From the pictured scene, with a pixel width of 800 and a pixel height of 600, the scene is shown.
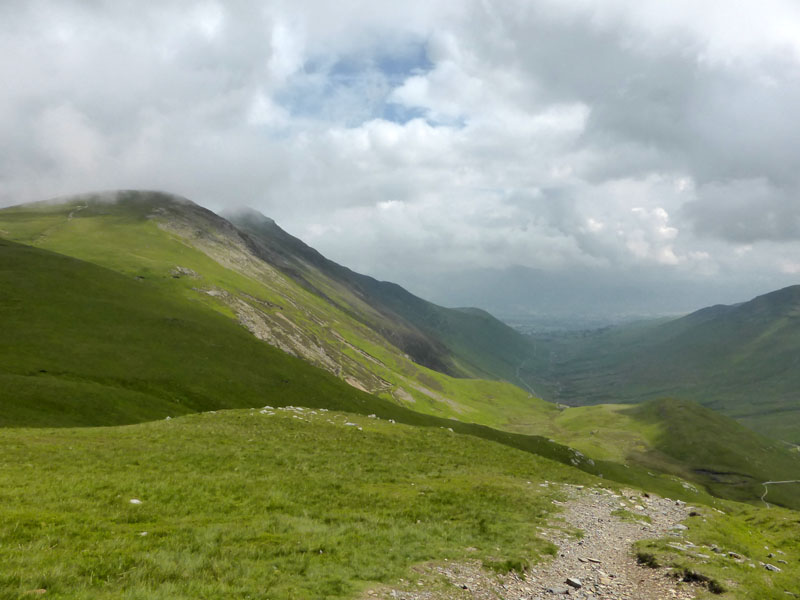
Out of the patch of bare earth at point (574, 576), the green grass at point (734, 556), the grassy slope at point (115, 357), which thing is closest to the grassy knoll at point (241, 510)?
the patch of bare earth at point (574, 576)

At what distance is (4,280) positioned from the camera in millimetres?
78438

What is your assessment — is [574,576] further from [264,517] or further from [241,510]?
[241,510]

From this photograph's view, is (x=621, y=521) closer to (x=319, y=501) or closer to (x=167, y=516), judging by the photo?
(x=319, y=501)

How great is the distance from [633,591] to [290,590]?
13192 mm

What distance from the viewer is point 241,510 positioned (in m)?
21.0

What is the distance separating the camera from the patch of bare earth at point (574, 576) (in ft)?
49.4

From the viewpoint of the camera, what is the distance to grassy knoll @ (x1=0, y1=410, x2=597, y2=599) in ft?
43.7

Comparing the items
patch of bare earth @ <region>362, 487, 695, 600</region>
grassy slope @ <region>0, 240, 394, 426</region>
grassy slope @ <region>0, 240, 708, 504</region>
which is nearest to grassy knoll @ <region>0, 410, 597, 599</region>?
patch of bare earth @ <region>362, 487, 695, 600</region>

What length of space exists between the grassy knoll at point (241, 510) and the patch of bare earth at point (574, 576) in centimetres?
103

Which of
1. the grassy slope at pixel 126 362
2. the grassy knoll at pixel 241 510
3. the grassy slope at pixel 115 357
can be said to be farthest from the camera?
the grassy slope at pixel 126 362

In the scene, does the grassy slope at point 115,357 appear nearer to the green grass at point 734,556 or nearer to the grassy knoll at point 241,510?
the grassy knoll at point 241,510

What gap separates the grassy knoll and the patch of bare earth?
1.03m

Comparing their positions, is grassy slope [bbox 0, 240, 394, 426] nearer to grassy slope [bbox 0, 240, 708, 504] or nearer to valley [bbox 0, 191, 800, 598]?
grassy slope [bbox 0, 240, 708, 504]

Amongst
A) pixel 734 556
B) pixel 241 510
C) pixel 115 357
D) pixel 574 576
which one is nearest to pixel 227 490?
pixel 241 510
